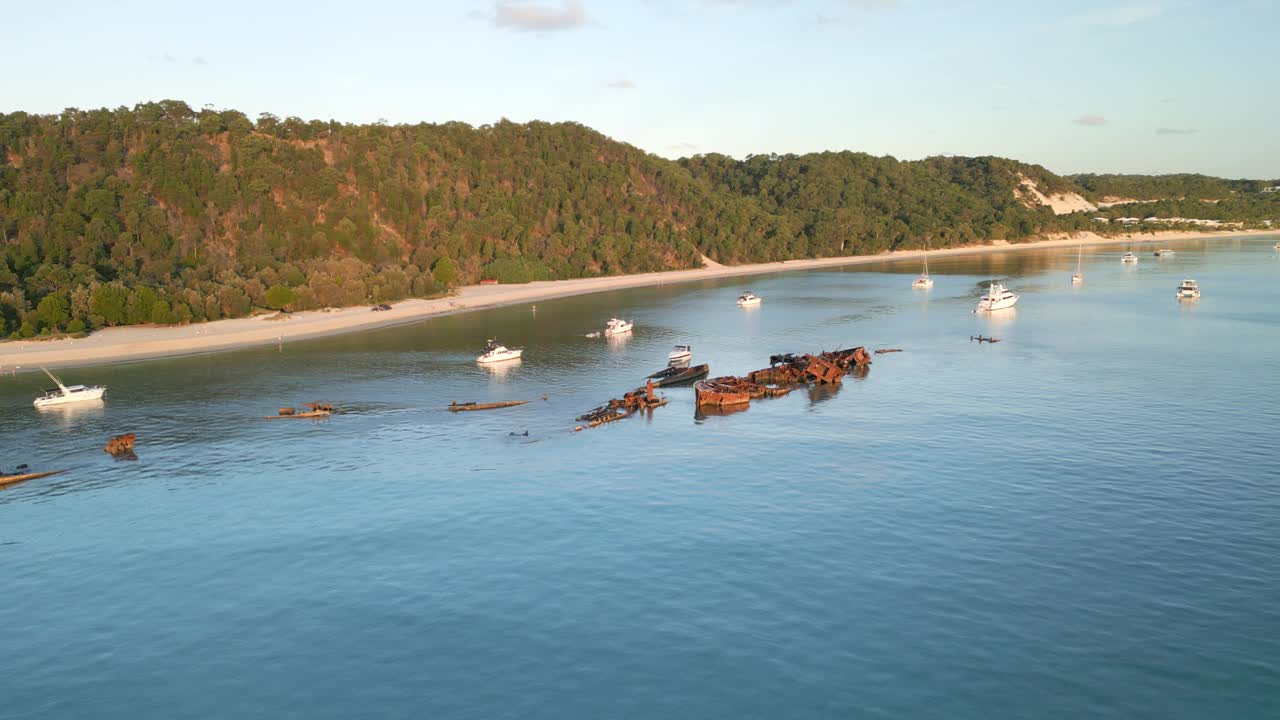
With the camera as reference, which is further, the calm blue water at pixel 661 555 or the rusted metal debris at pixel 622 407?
the rusted metal debris at pixel 622 407

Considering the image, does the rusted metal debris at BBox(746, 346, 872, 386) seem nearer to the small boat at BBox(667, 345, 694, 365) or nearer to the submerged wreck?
the submerged wreck

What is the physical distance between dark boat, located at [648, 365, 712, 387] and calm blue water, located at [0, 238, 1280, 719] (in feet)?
25.2

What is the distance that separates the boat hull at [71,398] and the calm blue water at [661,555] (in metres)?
2.48

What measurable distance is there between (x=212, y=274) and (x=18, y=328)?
39.6m

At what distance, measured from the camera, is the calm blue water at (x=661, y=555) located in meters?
28.4

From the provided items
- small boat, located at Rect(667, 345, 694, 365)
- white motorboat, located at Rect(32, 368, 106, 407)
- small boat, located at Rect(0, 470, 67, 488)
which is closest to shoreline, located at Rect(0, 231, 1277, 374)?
white motorboat, located at Rect(32, 368, 106, 407)

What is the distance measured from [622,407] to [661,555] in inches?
1255

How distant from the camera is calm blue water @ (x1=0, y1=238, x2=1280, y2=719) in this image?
93.3 feet

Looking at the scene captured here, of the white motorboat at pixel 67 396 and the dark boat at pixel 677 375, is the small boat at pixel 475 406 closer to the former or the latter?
the dark boat at pixel 677 375

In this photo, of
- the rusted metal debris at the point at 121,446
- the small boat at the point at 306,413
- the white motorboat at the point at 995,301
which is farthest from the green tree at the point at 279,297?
the white motorboat at the point at 995,301

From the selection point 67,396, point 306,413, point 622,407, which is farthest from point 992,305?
point 67,396

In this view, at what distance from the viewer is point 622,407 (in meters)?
70.2

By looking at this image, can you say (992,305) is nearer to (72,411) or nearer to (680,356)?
(680,356)

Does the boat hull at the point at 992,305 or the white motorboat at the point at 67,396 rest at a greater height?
the white motorboat at the point at 67,396
